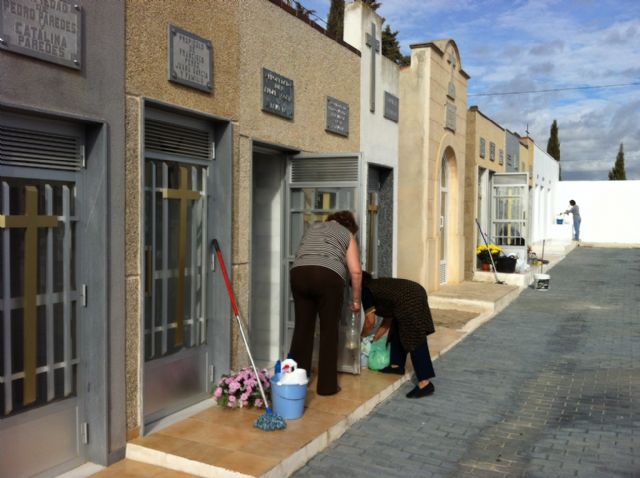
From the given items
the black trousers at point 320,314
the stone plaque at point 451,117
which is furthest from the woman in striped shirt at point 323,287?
the stone plaque at point 451,117

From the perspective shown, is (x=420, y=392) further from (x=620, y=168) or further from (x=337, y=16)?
(x=620, y=168)

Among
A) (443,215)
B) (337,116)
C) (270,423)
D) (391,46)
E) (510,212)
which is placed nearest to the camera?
(270,423)

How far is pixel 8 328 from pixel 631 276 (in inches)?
641

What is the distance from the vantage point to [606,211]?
31.7 metres

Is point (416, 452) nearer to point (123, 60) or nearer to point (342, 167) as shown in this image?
point (342, 167)

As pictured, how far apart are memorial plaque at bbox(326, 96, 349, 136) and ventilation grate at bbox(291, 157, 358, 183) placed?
0.76 m

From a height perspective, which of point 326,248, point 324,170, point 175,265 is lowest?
point 175,265

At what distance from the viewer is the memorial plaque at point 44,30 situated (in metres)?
3.42

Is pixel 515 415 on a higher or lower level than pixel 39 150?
lower

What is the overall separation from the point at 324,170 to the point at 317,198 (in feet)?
1.01

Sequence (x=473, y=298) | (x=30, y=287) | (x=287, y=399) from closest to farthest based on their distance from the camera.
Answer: (x=30, y=287), (x=287, y=399), (x=473, y=298)

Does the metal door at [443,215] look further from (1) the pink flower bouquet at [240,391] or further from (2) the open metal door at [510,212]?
(1) the pink flower bouquet at [240,391]

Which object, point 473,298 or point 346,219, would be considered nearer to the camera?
point 346,219

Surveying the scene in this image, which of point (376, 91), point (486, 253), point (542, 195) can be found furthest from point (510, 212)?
point (542, 195)
